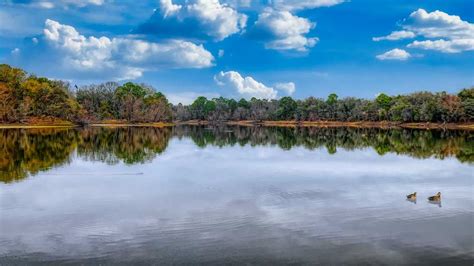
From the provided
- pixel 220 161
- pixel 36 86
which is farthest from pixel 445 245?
pixel 36 86

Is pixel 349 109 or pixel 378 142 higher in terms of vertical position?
pixel 349 109

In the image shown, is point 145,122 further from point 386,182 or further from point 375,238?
point 375,238

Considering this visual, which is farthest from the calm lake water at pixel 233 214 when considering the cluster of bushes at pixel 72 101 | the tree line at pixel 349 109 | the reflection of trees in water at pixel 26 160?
the tree line at pixel 349 109

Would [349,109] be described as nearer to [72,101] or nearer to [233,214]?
[72,101]

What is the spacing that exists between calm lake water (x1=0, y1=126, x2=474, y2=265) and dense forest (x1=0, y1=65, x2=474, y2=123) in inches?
2901

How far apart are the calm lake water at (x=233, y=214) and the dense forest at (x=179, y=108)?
73.7 m

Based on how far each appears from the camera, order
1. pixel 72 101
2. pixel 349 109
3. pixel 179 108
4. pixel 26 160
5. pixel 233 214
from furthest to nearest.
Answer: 1. pixel 179 108
2. pixel 349 109
3. pixel 72 101
4. pixel 26 160
5. pixel 233 214

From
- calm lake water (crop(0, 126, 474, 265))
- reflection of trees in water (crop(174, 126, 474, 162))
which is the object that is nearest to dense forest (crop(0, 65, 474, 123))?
reflection of trees in water (crop(174, 126, 474, 162))

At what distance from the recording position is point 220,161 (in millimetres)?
34594

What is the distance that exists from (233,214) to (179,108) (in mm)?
184070

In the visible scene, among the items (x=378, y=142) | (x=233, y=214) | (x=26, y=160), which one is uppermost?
(x=26, y=160)

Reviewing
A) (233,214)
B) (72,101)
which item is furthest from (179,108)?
(233,214)

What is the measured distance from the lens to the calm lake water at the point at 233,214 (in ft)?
38.8

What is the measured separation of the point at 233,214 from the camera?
16328 millimetres
